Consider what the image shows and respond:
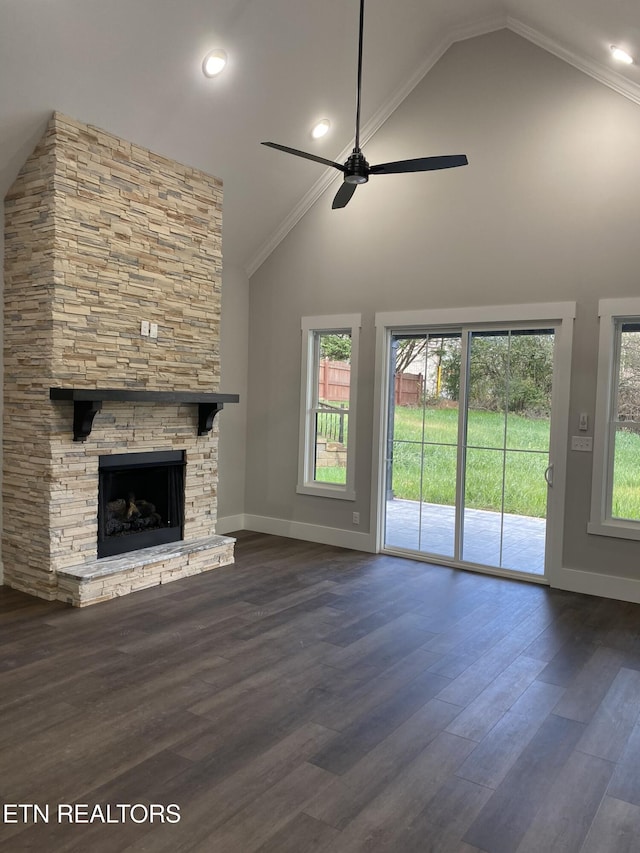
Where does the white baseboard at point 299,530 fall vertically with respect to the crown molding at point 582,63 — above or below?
below

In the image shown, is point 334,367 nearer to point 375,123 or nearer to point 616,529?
point 375,123

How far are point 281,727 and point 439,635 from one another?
1.51 metres

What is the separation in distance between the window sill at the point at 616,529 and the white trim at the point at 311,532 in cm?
202

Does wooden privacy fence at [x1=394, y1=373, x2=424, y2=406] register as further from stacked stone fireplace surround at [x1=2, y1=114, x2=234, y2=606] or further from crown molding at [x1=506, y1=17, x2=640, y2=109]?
crown molding at [x1=506, y1=17, x2=640, y2=109]

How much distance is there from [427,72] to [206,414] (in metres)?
3.60

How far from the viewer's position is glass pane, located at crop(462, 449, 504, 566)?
560cm

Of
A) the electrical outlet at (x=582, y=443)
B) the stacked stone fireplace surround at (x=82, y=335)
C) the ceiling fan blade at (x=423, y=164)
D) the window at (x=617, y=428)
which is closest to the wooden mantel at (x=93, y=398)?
the stacked stone fireplace surround at (x=82, y=335)

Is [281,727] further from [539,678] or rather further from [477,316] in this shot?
[477,316]

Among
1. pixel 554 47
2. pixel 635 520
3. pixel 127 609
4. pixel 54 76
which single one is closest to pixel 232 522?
pixel 127 609

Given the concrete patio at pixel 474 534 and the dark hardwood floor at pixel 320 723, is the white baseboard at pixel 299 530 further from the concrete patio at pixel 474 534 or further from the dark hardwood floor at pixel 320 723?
the dark hardwood floor at pixel 320 723

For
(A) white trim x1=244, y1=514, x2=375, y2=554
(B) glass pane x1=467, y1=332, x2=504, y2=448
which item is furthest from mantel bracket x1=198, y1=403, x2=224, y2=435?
(B) glass pane x1=467, y1=332, x2=504, y2=448

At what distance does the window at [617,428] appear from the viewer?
16.3 ft

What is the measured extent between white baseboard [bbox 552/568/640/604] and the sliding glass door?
0.66ft

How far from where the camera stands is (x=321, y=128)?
5.79 meters
